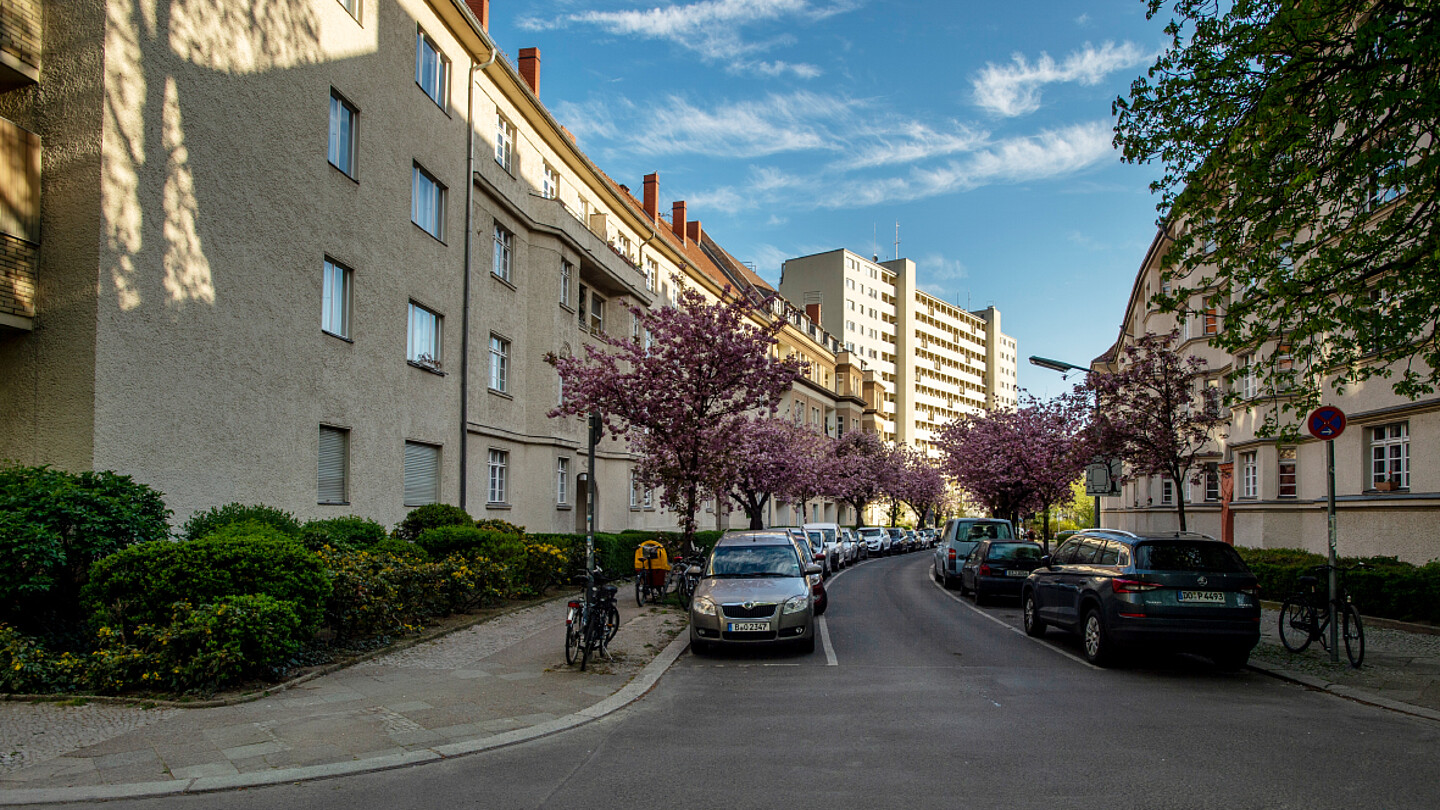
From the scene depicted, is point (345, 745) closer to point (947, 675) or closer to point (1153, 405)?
point (947, 675)

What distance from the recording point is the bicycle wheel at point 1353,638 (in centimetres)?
1066

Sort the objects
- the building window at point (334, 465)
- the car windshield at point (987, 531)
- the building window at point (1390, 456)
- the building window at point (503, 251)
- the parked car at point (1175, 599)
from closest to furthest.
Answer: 1. the parked car at point (1175, 599)
2. the building window at point (334, 465)
3. the building window at point (1390, 456)
4. the building window at point (503, 251)
5. the car windshield at point (987, 531)

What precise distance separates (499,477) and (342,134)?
9.43 metres

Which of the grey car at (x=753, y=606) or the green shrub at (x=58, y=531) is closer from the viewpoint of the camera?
the green shrub at (x=58, y=531)

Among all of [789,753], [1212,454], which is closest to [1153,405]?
[1212,454]

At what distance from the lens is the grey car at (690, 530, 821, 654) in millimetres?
11781

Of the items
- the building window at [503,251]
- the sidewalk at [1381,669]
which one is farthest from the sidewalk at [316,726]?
the building window at [503,251]

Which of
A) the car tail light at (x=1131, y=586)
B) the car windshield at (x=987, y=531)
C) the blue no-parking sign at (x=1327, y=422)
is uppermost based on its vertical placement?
the blue no-parking sign at (x=1327, y=422)

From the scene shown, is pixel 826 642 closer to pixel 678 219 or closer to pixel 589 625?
pixel 589 625

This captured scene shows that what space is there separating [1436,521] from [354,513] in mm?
19889

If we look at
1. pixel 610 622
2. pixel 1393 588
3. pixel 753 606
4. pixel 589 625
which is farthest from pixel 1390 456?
pixel 589 625

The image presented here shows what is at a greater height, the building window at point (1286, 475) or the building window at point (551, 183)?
the building window at point (551, 183)

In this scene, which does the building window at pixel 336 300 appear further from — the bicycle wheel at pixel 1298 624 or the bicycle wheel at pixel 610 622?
the bicycle wheel at pixel 1298 624

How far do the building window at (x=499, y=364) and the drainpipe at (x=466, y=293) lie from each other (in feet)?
5.71
